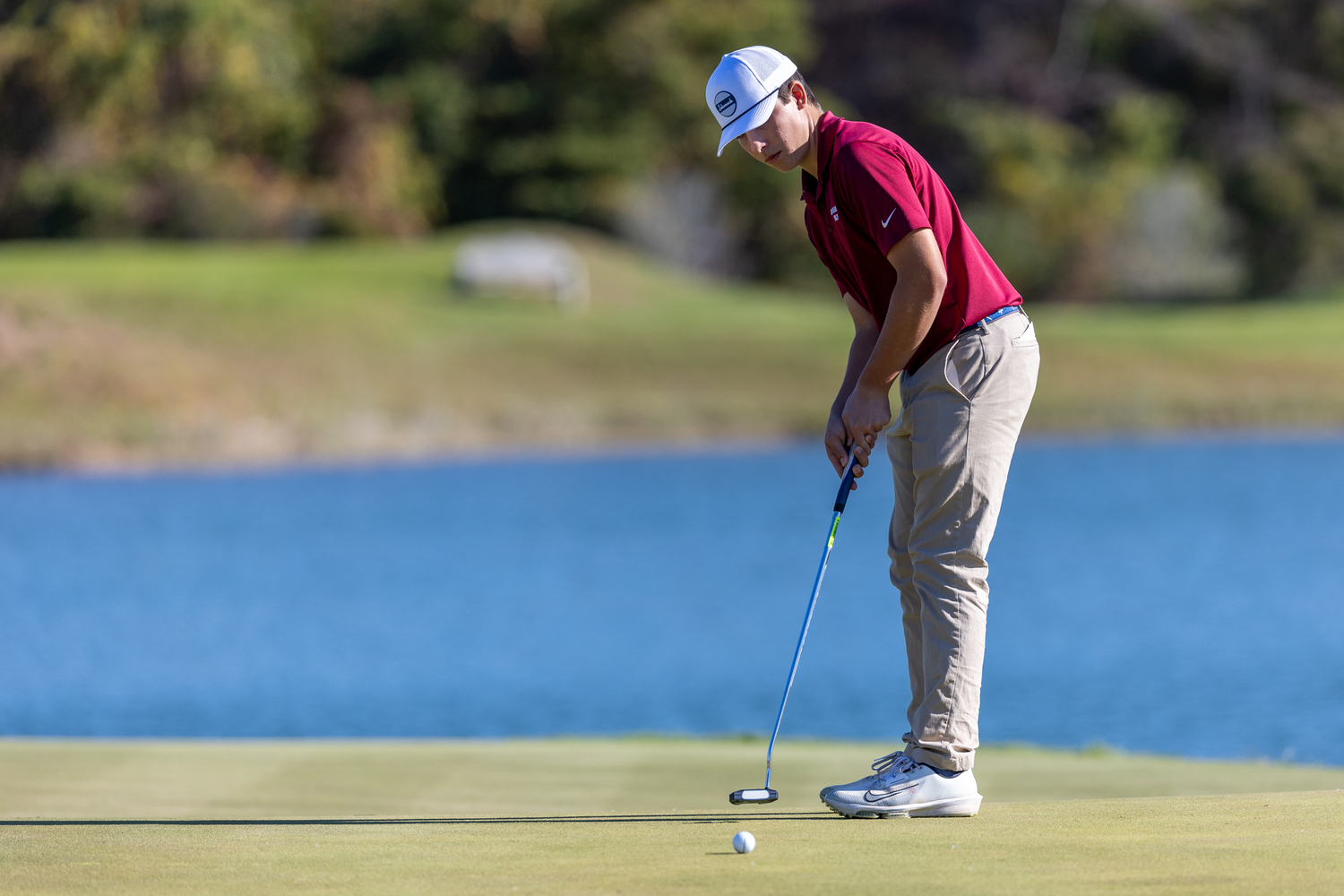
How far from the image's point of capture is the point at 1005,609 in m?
14.6

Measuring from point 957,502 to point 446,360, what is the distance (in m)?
35.1

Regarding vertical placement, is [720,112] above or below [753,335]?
below

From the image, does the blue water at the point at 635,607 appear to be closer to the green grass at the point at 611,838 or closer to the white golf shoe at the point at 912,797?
the green grass at the point at 611,838

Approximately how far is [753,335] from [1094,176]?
53.9 ft

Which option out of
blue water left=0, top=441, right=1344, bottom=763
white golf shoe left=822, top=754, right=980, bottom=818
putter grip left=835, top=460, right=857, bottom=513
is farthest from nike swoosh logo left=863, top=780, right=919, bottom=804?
blue water left=0, top=441, right=1344, bottom=763

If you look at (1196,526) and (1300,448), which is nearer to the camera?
(1196,526)

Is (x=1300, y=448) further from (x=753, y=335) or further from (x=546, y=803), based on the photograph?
(x=546, y=803)

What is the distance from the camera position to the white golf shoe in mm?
4117

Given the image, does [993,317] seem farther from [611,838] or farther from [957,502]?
[611,838]

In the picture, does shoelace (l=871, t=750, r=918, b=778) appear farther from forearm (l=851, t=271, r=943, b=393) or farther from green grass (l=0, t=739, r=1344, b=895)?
forearm (l=851, t=271, r=943, b=393)

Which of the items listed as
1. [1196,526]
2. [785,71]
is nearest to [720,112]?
[785,71]

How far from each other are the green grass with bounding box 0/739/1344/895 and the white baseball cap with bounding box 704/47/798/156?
5.22ft

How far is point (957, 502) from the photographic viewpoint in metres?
4.16

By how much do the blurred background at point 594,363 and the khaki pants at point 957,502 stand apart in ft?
15.2
